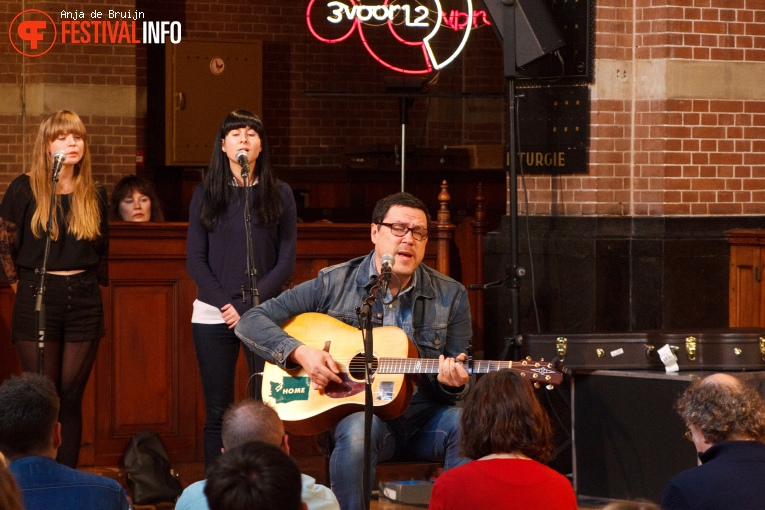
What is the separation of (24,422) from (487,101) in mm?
9941

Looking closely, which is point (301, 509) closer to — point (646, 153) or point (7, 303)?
point (7, 303)

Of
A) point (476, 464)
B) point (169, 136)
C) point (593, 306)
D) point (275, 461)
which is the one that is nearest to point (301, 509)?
point (275, 461)

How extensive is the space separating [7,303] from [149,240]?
0.87m

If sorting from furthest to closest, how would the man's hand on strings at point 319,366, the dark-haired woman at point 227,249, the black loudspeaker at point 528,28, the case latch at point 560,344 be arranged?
1. the black loudspeaker at point 528,28
2. the case latch at point 560,344
3. the dark-haired woman at point 227,249
4. the man's hand on strings at point 319,366

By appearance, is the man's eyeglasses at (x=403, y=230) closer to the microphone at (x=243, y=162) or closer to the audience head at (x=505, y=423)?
the microphone at (x=243, y=162)

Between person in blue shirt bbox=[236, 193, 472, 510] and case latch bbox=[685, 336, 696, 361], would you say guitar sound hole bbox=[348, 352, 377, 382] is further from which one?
case latch bbox=[685, 336, 696, 361]

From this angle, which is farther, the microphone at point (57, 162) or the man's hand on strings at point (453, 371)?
the microphone at point (57, 162)

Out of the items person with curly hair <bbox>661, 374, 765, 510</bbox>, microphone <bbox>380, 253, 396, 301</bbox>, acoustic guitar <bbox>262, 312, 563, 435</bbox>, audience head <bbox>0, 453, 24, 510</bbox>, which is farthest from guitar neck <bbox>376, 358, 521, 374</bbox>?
audience head <bbox>0, 453, 24, 510</bbox>

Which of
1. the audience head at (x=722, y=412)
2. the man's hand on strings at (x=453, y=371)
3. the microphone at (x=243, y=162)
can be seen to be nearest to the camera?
the audience head at (x=722, y=412)

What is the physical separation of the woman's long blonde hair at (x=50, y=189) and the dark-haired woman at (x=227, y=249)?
19.0 inches

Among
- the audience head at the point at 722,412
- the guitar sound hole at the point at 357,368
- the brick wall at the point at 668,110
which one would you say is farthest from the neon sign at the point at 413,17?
the audience head at the point at 722,412

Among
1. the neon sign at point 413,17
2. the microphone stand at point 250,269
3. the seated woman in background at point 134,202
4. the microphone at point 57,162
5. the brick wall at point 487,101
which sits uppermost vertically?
the neon sign at point 413,17

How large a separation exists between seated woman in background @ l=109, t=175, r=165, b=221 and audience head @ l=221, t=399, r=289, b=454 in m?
4.11

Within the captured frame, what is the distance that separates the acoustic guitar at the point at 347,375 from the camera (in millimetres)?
4281
